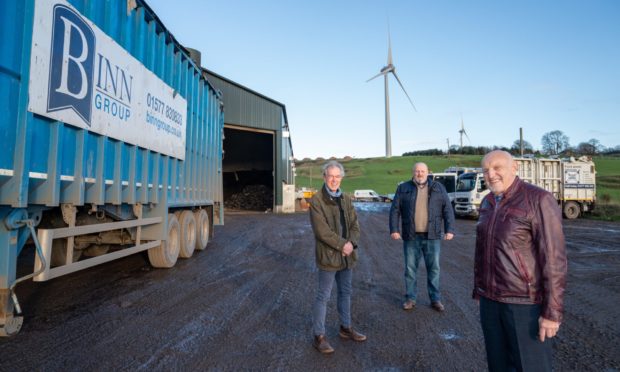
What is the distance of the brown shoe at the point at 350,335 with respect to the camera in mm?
3803

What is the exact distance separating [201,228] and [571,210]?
2181 centimetres

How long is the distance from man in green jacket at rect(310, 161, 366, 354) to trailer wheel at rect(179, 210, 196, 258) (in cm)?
508

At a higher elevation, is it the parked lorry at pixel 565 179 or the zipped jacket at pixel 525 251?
the parked lorry at pixel 565 179

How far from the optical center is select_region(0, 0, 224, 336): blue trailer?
10.9 feet

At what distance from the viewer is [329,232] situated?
11.6 feet

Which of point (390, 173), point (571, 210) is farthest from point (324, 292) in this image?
point (390, 173)

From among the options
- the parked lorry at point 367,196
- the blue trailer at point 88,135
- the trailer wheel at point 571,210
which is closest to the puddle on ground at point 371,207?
the parked lorry at point 367,196

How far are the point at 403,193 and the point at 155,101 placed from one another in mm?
4194

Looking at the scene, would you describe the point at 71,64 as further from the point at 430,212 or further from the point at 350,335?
the point at 430,212

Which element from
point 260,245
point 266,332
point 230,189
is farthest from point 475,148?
point 266,332

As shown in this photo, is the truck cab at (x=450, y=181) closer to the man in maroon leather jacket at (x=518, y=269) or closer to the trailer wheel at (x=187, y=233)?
the trailer wheel at (x=187, y=233)

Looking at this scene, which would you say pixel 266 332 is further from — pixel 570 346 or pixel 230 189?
pixel 230 189

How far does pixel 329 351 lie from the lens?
3504 millimetres

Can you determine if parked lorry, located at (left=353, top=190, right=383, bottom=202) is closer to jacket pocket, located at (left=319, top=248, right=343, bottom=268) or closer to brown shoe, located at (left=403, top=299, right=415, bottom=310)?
brown shoe, located at (left=403, top=299, right=415, bottom=310)
